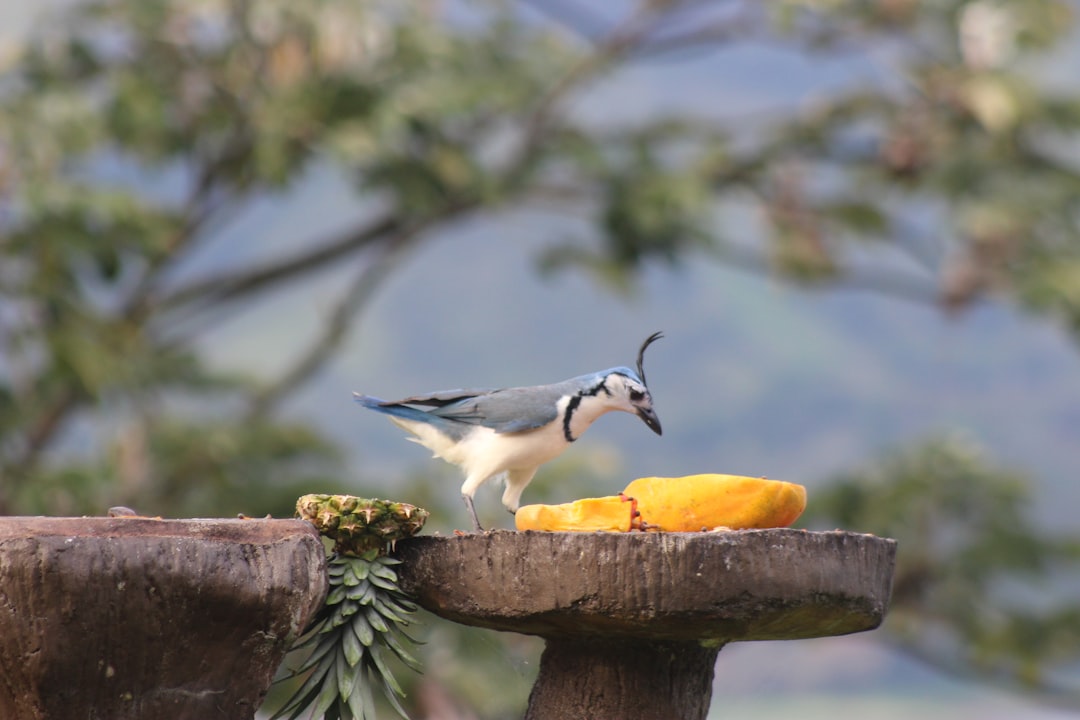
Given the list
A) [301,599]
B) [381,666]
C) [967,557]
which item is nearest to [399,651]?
[381,666]

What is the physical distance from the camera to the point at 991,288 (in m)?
8.44

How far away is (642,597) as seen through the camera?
303cm

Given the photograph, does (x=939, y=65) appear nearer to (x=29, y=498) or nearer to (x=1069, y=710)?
(x=1069, y=710)

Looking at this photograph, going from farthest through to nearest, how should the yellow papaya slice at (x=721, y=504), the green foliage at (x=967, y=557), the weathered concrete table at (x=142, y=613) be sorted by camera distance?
the green foliage at (x=967, y=557) → the yellow papaya slice at (x=721, y=504) → the weathered concrete table at (x=142, y=613)

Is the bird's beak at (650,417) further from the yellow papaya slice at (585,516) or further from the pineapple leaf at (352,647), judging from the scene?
the pineapple leaf at (352,647)

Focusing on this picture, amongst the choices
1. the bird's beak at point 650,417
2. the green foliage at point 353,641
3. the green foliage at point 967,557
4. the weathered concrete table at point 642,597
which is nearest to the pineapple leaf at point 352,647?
the green foliage at point 353,641

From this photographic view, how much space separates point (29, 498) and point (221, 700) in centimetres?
492

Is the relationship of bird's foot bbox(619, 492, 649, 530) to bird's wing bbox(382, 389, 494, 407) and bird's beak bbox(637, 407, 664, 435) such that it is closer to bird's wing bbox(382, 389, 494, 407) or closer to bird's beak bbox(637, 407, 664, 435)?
bird's beak bbox(637, 407, 664, 435)

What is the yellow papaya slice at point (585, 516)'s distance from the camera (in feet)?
10.8

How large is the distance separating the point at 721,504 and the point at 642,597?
0.34 meters

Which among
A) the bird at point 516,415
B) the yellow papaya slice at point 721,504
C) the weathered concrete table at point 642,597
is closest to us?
the weathered concrete table at point 642,597

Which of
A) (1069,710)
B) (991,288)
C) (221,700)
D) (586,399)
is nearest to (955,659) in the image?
(1069,710)

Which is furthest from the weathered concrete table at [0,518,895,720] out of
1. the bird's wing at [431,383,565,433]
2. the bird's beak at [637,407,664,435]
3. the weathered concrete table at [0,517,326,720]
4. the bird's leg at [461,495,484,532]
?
the bird's beak at [637,407,664,435]

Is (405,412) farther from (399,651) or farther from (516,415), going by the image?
(399,651)
